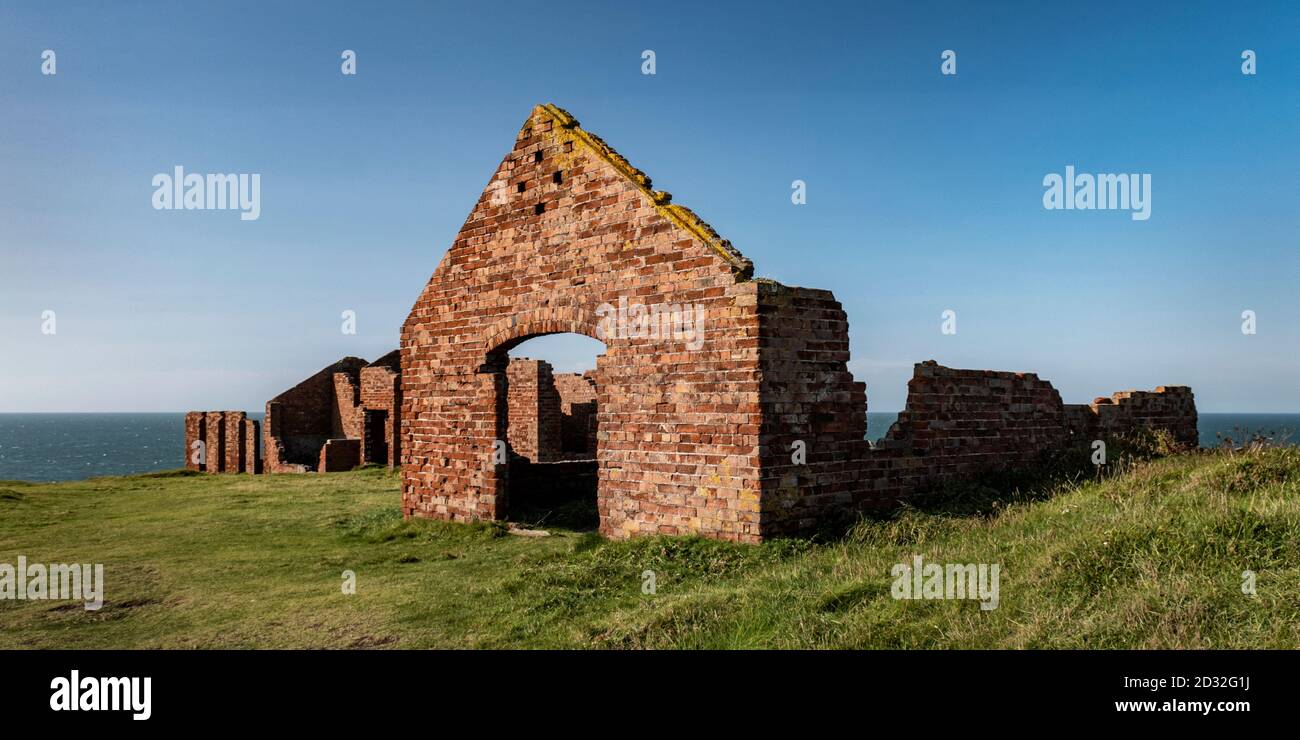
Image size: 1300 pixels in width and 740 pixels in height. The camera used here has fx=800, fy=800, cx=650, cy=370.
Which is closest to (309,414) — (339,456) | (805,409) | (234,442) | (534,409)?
(234,442)

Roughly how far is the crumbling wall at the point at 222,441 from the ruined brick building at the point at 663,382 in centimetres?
1904

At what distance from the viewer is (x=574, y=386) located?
23.0 meters

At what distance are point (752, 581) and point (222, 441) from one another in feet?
90.3

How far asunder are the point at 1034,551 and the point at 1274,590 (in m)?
1.67

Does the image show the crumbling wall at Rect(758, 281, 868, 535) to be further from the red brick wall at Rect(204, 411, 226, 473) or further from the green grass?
the red brick wall at Rect(204, 411, 226, 473)

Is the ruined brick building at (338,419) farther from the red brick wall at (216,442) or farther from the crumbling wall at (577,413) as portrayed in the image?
the crumbling wall at (577,413)

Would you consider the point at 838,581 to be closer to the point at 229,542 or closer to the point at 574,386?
the point at 229,542

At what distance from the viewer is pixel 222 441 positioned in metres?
28.7

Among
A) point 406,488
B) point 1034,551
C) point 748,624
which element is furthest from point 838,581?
point 406,488

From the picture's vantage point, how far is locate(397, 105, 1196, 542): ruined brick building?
26.2ft

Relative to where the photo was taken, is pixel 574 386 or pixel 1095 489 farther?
pixel 574 386

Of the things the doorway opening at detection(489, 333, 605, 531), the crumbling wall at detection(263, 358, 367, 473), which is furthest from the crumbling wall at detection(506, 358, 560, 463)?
the crumbling wall at detection(263, 358, 367, 473)

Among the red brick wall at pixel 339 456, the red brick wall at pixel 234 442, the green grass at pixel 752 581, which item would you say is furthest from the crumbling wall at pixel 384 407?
the green grass at pixel 752 581

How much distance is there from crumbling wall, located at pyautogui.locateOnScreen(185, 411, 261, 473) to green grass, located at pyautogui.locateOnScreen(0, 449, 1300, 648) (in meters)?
17.3
